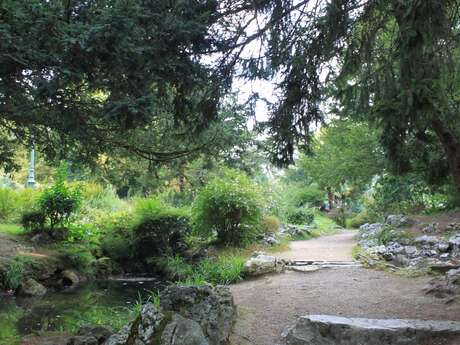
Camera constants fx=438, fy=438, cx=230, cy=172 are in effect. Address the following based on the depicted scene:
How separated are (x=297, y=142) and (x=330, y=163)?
979 centimetres

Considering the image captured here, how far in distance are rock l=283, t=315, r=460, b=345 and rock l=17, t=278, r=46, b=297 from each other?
5.81 m

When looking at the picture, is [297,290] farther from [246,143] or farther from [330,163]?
[330,163]

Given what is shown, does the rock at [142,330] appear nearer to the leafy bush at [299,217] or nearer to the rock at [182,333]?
the rock at [182,333]

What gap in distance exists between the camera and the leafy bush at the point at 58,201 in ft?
36.0

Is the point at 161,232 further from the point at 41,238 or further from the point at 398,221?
the point at 398,221

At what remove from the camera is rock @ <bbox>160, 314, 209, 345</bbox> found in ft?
12.9

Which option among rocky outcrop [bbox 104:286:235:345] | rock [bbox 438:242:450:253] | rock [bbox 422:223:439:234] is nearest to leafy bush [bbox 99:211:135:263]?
rocky outcrop [bbox 104:286:235:345]

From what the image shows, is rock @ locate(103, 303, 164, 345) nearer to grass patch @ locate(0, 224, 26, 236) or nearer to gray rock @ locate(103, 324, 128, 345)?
gray rock @ locate(103, 324, 128, 345)

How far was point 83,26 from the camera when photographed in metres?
3.32

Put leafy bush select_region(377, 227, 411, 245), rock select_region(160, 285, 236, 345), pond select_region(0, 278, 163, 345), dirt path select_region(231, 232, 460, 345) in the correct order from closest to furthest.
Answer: rock select_region(160, 285, 236, 345) → dirt path select_region(231, 232, 460, 345) → pond select_region(0, 278, 163, 345) → leafy bush select_region(377, 227, 411, 245)

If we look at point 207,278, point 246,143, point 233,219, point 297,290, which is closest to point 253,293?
point 297,290

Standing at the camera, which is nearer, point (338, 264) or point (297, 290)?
point (297, 290)

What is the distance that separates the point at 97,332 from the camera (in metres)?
4.99

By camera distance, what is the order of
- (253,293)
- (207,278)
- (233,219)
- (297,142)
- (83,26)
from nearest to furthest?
(83,26), (297,142), (253,293), (207,278), (233,219)
